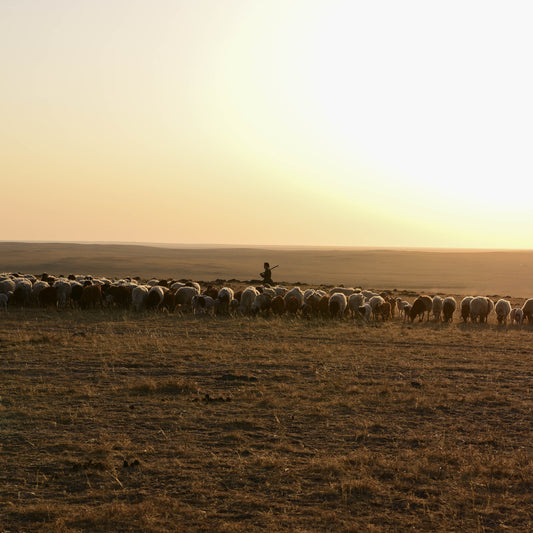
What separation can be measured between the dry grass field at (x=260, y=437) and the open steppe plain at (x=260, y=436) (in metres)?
0.03

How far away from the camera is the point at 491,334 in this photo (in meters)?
18.1

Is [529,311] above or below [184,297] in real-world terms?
above

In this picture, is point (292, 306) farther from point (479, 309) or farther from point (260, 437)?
point (260, 437)


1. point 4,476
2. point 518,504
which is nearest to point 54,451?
point 4,476

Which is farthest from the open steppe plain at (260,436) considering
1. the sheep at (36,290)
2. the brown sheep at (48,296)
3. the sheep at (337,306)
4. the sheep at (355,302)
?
the sheep at (36,290)

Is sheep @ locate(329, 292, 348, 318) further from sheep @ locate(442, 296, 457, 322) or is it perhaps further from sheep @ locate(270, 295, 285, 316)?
sheep @ locate(442, 296, 457, 322)

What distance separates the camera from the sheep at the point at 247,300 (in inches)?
865

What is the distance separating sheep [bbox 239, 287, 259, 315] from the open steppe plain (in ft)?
23.2

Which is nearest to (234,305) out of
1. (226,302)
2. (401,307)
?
(226,302)

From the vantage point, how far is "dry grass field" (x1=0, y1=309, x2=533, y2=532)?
5.62m

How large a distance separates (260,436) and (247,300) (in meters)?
14.4

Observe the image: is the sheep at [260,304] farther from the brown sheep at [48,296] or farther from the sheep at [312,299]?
the brown sheep at [48,296]

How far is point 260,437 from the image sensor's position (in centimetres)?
782

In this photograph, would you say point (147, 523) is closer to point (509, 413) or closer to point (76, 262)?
point (509, 413)
